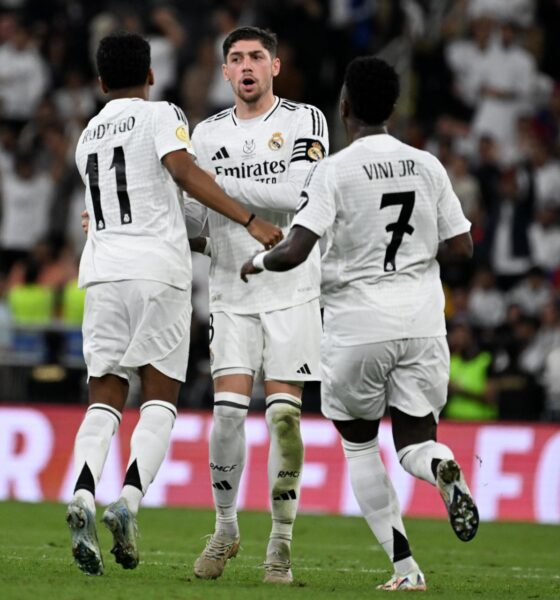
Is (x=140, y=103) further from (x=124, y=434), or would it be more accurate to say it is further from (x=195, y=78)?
(x=195, y=78)

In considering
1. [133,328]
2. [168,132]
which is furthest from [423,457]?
[168,132]

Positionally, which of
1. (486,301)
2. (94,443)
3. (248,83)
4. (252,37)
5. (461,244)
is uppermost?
(252,37)

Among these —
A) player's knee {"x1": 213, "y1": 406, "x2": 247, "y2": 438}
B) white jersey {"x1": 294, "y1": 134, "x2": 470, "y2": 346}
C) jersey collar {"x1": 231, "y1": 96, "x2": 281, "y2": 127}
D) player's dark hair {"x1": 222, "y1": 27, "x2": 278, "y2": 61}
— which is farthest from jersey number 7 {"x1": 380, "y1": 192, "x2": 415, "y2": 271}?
player's dark hair {"x1": 222, "y1": 27, "x2": 278, "y2": 61}

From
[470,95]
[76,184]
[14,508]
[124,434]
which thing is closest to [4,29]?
[76,184]

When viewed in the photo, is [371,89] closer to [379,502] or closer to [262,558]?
[379,502]

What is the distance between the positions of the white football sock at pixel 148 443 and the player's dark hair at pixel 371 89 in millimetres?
1716

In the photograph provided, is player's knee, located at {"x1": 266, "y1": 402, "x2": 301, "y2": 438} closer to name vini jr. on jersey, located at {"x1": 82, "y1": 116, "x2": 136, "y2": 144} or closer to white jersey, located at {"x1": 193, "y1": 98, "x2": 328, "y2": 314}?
white jersey, located at {"x1": 193, "y1": 98, "x2": 328, "y2": 314}

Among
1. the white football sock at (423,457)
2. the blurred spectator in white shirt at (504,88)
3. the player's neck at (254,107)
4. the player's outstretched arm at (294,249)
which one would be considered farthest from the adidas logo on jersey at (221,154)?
the blurred spectator in white shirt at (504,88)

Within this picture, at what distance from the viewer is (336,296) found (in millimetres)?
7062

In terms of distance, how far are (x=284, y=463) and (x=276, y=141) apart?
1723 mm

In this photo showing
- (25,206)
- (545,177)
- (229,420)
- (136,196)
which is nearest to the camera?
(136,196)

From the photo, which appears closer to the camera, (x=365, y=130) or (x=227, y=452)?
(x=365, y=130)

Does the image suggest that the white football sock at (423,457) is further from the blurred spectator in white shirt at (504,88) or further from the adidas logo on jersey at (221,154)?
the blurred spectator in white shirt at (504,88)

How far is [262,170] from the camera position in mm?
7883
